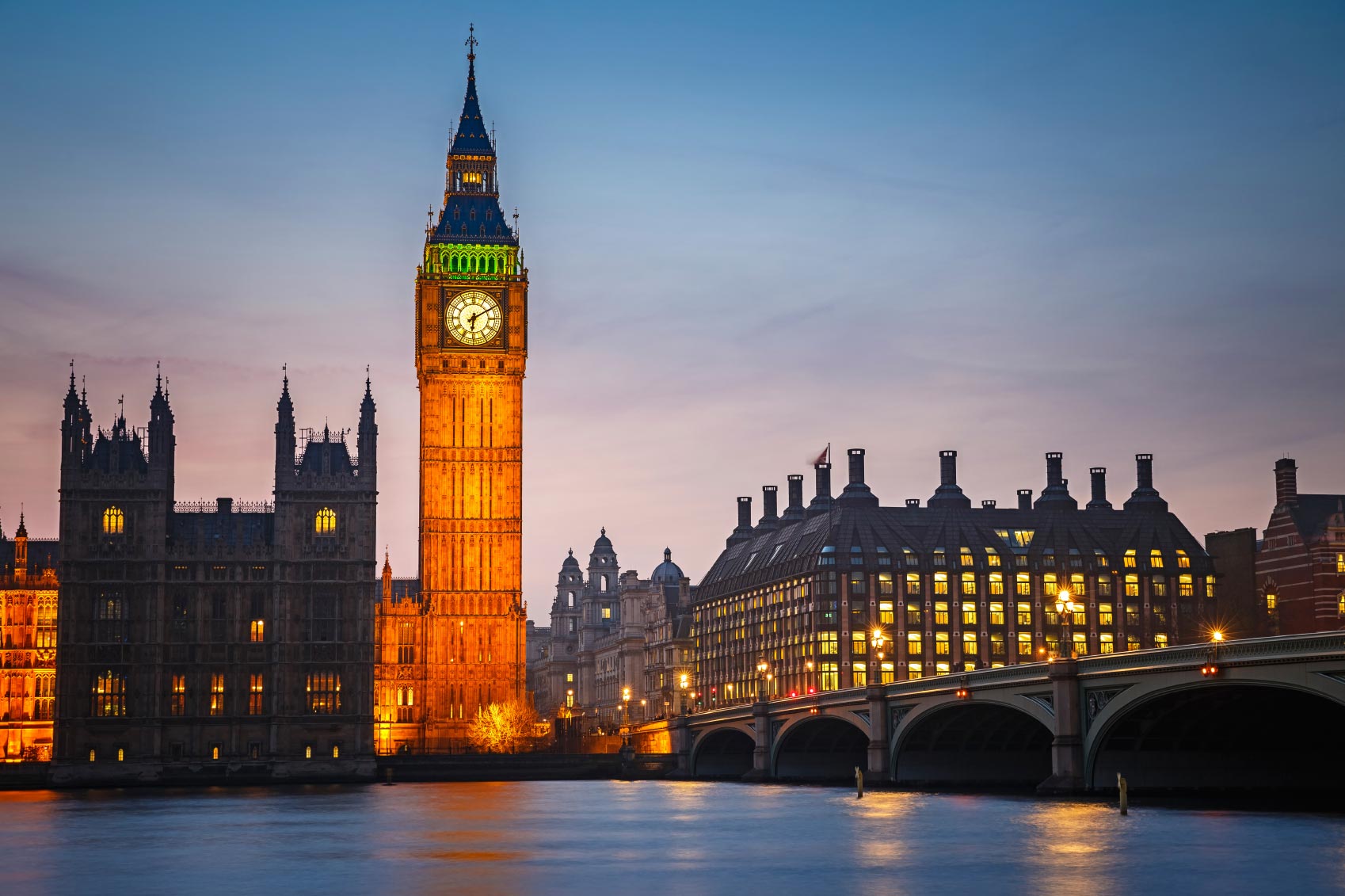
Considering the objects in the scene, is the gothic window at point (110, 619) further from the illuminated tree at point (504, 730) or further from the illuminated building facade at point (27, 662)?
the illuminated tree at point (504, 730)

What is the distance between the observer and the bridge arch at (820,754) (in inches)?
5664

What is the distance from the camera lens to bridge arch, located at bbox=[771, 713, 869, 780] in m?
144

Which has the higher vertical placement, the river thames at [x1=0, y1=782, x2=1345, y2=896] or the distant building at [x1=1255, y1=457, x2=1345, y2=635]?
the distant building at [x1=1255, y1=457, x2=1345, y2=635]

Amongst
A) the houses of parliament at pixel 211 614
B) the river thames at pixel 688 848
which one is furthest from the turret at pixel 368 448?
the river thames at pixel 688 848

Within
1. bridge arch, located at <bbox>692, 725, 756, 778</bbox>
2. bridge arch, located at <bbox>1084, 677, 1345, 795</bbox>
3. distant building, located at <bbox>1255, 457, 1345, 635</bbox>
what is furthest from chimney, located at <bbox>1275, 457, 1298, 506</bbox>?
bridge arch, located at <bbox>1084, 677, 1345, 795</bbox>

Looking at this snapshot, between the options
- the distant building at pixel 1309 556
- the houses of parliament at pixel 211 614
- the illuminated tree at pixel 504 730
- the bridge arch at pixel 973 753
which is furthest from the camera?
the distant building at pixel 1309 556

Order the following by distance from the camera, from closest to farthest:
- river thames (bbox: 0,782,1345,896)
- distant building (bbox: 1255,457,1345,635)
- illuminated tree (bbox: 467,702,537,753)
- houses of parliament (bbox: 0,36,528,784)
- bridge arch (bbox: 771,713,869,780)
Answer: river thames (bbox: 0,782,1345,896) < bridge arch (bbox: 771,713,869,780) < houses of parliament (bbox: 0,36,528,784) < illuminated tree (bbox: 467,702,537,753) < distant building (bbox: 1255,457,1345,635)

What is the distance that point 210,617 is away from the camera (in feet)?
548

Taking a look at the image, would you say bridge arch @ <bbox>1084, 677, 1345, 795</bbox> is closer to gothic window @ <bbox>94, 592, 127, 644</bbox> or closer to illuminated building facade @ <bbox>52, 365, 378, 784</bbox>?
illuminated building facade @ <bbox>52, 365, 378, 784</bbox>

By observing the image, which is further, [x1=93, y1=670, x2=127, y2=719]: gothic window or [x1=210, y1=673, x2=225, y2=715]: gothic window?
[x1=210, y1=673, x2=225, y2=715]: gothic window

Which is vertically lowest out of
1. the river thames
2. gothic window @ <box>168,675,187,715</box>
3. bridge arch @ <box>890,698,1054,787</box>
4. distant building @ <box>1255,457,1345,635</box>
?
the river thames

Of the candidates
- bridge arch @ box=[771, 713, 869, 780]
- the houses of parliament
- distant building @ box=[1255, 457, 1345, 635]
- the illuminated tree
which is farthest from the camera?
distant building @ box=[1255, 457, 1345, 635]

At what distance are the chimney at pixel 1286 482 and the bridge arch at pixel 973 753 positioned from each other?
283 feet

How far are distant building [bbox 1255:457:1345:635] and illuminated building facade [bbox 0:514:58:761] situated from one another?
122558mm
